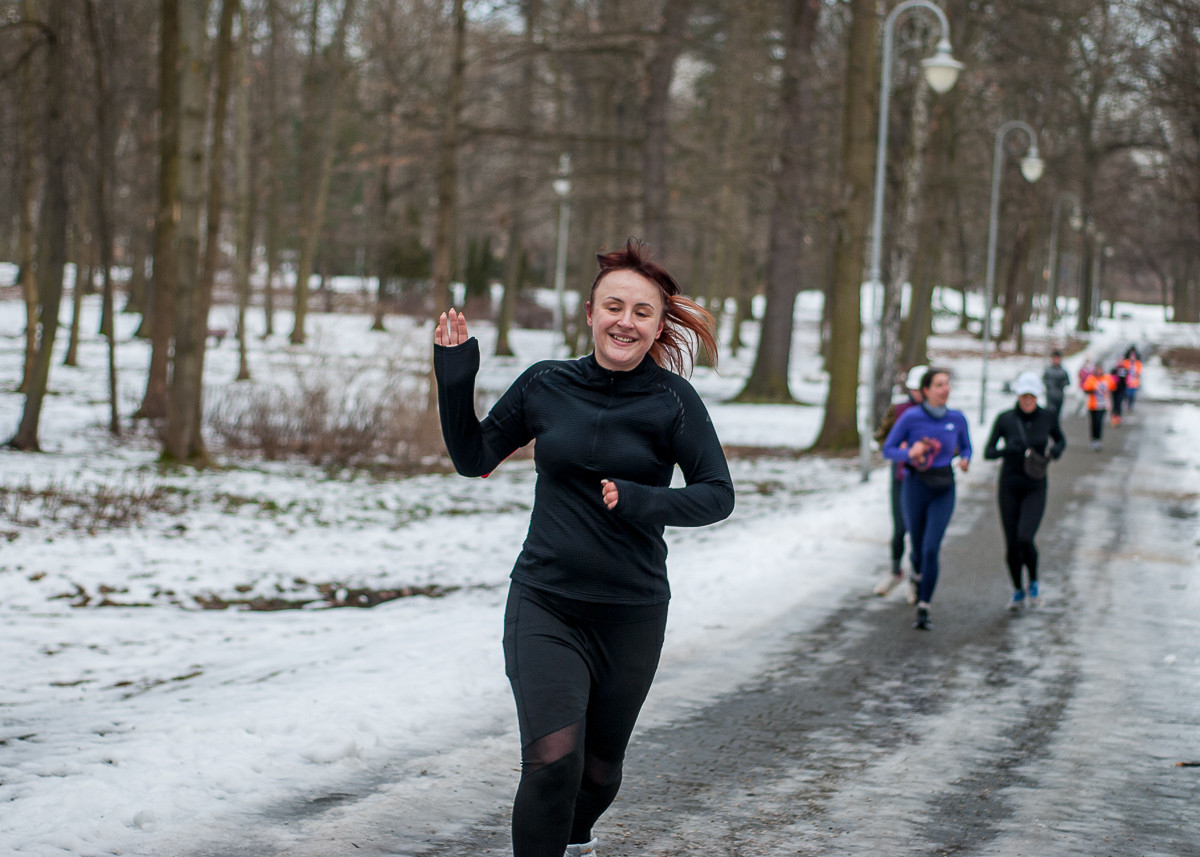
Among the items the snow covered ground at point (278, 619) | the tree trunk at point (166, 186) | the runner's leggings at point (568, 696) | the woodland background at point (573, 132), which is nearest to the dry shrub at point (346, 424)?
the snow covered ground at point (278, 619)

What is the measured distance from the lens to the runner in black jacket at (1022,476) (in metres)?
9.95

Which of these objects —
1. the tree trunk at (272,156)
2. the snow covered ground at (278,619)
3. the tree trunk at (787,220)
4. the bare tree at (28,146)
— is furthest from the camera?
the tree trunk at (272,156)

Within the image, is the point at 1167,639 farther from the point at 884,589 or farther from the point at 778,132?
the point at 778,132

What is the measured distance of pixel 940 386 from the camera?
936cm

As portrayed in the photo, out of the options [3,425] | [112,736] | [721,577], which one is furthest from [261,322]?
[112,736]

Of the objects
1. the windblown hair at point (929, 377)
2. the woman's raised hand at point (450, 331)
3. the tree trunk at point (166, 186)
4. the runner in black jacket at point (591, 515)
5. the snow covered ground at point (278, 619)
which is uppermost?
the tree trunk at point (166, 186)

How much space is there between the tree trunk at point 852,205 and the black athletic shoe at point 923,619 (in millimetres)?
11339

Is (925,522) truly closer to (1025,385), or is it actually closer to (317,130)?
(1025,385)

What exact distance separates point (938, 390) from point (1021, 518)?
139 cm

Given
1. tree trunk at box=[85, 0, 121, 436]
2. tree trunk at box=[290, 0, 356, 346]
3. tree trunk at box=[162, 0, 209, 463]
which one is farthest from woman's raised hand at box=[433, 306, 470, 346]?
tree trunk at box=[290, 0, 356, 346]

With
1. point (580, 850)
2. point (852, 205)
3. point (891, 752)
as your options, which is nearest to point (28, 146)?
point (852, 205)

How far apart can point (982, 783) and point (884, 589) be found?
4.76 meters

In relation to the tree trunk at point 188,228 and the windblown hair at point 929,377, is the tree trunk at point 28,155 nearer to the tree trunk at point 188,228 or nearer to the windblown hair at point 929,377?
the tree trunk at point 188,228

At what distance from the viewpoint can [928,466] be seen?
9.26 metres
